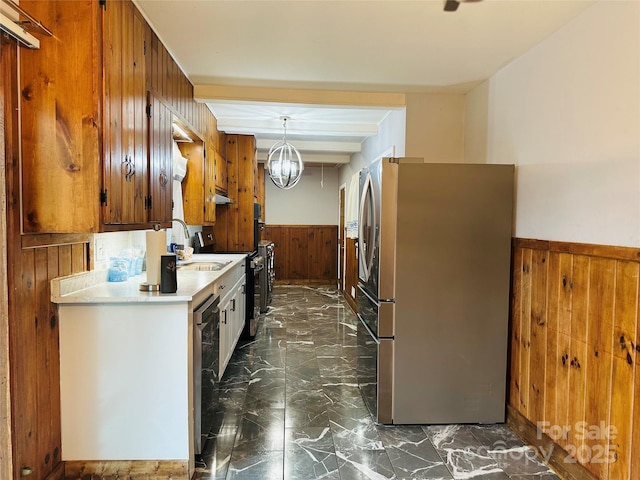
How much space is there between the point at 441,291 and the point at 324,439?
1171 mm

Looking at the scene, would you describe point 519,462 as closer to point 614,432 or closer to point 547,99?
point 614,432

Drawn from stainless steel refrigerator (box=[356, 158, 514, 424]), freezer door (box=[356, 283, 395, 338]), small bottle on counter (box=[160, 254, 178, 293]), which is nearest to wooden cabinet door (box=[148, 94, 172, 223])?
small bottle on counter (box=[160, 254, 178, 293])

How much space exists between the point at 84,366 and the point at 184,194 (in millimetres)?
2006

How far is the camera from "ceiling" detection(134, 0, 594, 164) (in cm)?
193

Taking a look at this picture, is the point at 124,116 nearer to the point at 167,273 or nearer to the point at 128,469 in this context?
the point at 167,273

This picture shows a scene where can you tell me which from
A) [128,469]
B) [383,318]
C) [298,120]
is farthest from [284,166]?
[128,469]

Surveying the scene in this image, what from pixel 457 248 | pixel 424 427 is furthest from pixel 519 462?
pixel 457 248

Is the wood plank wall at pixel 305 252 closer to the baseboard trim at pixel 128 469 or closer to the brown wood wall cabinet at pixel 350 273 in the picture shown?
the brown wood wall cabinet at pixel 350 273

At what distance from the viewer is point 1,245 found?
1.51 m

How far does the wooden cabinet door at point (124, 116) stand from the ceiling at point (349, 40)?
215 mm

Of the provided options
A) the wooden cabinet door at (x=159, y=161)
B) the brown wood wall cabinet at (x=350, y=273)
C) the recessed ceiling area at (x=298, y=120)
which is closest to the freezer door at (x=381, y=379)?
the wooden cabinet door at (x=159, y=161)

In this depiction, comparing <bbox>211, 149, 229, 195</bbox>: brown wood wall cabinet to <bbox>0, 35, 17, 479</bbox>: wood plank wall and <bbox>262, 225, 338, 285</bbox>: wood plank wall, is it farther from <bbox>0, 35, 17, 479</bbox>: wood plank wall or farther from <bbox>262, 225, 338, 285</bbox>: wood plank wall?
<bbox>262, 225, 338, 285</bbox>: wood plank wall

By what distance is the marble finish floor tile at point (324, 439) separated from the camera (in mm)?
2006

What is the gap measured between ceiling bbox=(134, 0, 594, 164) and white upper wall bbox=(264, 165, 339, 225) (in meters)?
4.84
